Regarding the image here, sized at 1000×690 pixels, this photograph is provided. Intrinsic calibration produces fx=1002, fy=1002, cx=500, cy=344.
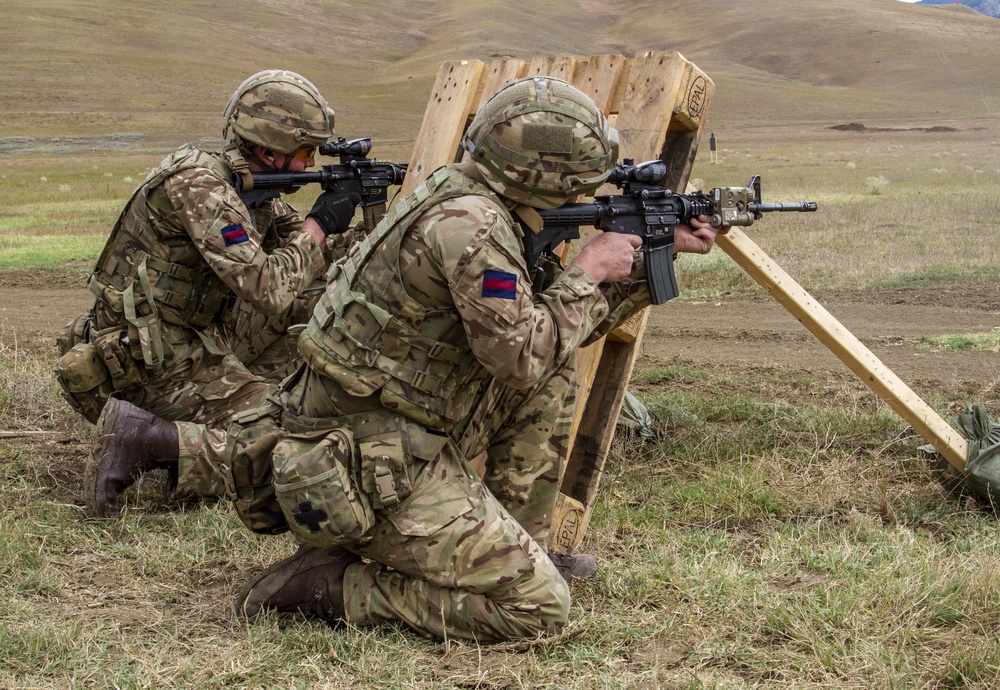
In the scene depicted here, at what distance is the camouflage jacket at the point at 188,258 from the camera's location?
480 centimetres

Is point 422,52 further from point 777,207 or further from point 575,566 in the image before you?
point 575,566

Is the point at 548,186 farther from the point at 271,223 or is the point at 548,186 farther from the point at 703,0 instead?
the point at 703,0

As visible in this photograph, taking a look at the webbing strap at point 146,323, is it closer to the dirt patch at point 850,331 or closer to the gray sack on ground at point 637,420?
the gray sack on ground at point 637,420

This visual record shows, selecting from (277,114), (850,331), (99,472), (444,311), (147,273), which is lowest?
(99,472)

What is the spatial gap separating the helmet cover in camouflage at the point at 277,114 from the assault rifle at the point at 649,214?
178 cm

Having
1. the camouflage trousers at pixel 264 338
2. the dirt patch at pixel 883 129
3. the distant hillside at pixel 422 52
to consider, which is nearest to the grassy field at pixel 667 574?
the camouflage trousers at pixel 264 338

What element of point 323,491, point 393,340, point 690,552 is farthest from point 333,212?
point 690,552

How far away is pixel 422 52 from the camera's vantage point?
82625mm

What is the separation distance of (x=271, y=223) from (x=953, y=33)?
98690 mm

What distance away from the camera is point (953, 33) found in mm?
90562

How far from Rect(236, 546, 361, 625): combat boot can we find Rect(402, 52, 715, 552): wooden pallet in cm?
108

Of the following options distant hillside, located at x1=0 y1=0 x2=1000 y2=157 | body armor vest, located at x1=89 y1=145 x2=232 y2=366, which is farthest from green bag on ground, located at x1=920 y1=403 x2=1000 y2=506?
distant hillside, located at x1=0 y1=0 x2=1000 y2=157

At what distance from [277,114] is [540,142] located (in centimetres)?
204

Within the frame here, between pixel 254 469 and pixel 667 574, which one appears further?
pixel 667 574
